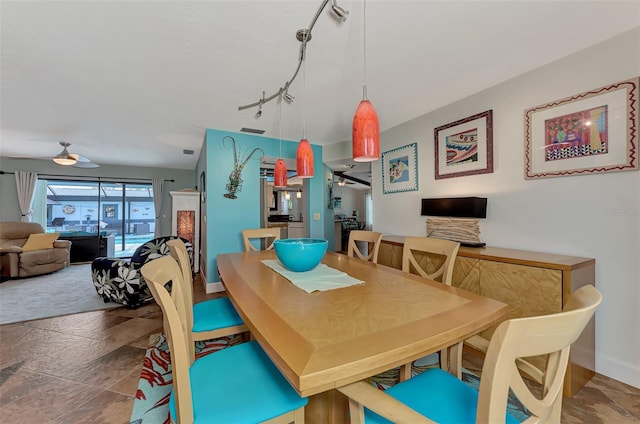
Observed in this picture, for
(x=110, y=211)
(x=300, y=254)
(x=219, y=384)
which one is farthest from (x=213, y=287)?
(x=110, y=211)

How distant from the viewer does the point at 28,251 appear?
4.54 metres

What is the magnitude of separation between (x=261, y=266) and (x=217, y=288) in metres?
2.33

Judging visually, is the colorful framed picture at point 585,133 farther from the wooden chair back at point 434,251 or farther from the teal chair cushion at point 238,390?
the teal chair cushion at point 238,390

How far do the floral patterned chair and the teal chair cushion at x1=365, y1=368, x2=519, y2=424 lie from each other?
2921 mm

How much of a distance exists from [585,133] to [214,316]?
9.50 feet

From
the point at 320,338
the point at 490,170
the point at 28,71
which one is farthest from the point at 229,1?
the point at 490,170

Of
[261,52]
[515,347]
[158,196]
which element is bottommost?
[515,347]

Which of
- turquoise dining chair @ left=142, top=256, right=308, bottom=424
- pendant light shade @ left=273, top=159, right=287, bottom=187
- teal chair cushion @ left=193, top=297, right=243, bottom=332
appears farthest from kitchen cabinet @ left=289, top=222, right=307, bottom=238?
turquoise dining chair @ left=142, top=256, right=308, bottom=424

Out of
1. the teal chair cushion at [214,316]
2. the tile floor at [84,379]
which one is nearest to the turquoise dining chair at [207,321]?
the teal chair cushion at [214,316]

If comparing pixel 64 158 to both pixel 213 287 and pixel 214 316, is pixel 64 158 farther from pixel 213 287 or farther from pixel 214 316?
pixel 214 316

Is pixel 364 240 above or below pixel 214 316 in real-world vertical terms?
above

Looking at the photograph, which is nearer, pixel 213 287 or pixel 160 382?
pixel 160 382

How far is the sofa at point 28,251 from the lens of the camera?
428 centimetres

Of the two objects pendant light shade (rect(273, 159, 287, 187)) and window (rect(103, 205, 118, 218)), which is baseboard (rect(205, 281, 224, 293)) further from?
window (rect(103, 205, 118, 218))
